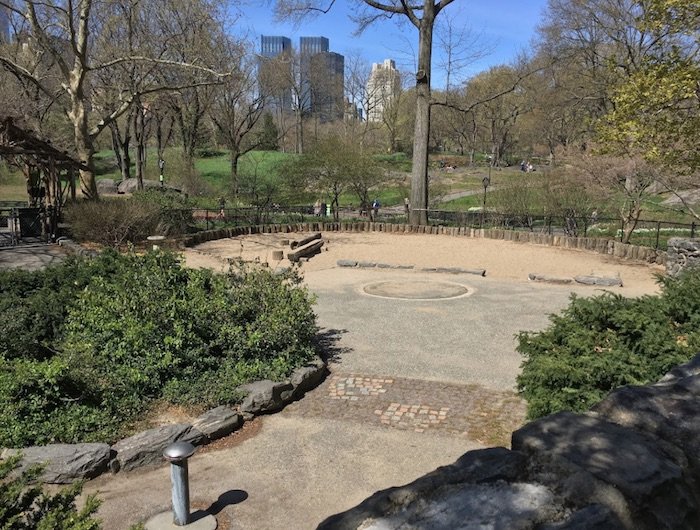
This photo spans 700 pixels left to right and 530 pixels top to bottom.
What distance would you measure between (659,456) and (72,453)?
4.95 m

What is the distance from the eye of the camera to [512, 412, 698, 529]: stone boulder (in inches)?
80.7

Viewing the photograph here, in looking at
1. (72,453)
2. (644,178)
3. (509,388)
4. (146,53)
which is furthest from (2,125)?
(644,178)

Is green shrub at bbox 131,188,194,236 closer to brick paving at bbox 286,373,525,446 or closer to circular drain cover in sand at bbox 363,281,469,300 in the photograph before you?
circular drain cover in sand at bbox 363,281,469,300

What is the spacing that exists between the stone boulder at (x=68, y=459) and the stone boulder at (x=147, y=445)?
0.14 m

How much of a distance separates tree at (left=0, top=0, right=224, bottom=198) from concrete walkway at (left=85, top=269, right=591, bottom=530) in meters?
13.4

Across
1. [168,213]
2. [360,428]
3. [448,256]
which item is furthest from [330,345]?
[168,213]

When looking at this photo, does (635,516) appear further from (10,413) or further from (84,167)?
(84,167)

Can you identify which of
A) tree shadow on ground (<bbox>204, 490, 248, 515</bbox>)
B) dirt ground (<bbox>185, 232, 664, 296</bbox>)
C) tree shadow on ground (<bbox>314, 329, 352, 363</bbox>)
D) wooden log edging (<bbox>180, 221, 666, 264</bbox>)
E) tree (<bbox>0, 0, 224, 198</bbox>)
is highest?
tree (<bbox>0, 0, 224, 198</bbox>)

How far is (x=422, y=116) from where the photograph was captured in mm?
25562

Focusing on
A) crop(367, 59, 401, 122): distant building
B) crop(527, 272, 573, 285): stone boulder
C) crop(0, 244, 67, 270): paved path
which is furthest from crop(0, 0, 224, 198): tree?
crop(367, 59, 401, 122): distant building

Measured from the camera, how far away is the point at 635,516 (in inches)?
78.8

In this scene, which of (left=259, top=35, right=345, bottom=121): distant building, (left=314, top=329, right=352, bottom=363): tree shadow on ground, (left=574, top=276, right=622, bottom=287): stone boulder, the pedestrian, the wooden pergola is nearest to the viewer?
(left=314, top=329, right=352, bottom=363): tree shadow on ground

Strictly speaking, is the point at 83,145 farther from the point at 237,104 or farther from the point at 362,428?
the point at 237,104

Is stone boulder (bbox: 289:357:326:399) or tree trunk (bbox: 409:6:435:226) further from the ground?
tree trunk (bbox: 409:6:435:226)
